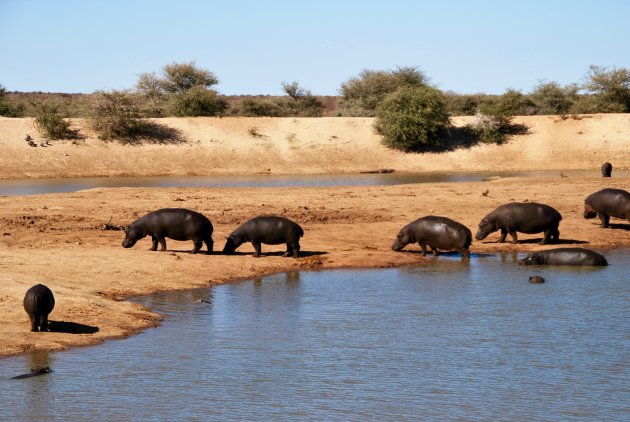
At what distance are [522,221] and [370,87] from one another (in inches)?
2015

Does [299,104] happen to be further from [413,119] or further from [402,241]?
[402,241]

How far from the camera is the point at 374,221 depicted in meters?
25.2

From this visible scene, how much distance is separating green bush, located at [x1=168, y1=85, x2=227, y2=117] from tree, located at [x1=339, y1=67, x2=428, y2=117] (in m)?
11.0

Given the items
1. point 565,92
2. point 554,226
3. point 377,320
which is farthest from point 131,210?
point 565,92

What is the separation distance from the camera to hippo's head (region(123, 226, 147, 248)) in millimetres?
19609

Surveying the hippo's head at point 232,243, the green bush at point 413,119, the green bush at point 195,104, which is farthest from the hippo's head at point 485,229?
the green bush at point 195,104

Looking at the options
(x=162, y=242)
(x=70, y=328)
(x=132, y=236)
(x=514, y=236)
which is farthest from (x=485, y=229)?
(x=70, y=328)

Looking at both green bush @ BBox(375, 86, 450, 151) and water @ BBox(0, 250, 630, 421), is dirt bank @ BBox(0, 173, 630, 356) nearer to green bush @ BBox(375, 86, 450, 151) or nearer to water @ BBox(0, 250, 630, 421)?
water @ BBox(0, 250, 630, 421)

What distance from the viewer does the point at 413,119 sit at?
177 ft

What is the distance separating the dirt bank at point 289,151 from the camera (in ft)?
164

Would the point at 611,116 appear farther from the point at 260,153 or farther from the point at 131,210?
the point at 131,210

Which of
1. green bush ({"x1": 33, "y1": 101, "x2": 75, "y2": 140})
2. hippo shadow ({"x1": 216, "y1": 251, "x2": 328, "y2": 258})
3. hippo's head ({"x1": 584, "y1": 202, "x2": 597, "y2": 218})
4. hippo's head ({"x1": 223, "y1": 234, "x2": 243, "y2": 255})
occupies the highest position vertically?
green bush ({"x1": 33, "y1": 101, "x2": 75, "y2": 140})

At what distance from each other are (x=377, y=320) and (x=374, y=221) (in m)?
11.0

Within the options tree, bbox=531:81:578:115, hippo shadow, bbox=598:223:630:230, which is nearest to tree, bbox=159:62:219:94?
tree, bbox=531:81:578:115
